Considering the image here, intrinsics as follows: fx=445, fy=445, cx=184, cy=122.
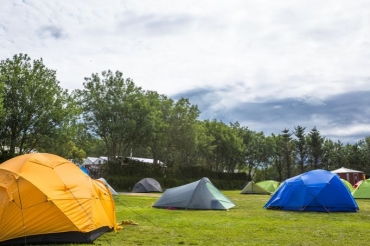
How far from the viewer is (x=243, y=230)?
12.9 meters

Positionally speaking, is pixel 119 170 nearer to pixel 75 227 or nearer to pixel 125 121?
pixel 125 121

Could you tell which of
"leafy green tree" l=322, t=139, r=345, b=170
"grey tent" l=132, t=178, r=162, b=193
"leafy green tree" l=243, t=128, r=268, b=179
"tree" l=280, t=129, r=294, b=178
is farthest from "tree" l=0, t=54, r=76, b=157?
"leafy green tree" l=322, t=139, r=345, b=170

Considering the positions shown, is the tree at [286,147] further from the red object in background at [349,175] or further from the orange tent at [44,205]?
the orange tent at [44,205]

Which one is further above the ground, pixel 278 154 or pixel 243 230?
pixel 278 154

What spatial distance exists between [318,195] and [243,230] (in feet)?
25.0

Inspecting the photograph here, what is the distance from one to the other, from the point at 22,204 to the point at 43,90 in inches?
1131

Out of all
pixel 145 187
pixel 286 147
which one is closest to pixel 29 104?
pixel 145 187

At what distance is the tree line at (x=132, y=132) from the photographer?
36.9 meters

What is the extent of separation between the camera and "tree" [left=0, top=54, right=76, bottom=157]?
36.6 m

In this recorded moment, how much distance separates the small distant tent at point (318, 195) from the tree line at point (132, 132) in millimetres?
20666

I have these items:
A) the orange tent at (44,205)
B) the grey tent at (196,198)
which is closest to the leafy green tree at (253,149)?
the grey tent at (196,198)

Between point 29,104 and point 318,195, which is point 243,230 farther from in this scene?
point 29,104

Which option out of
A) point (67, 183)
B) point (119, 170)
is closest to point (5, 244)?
point (67, 183)

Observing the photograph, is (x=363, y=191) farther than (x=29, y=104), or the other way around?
(x=29, y=104)
